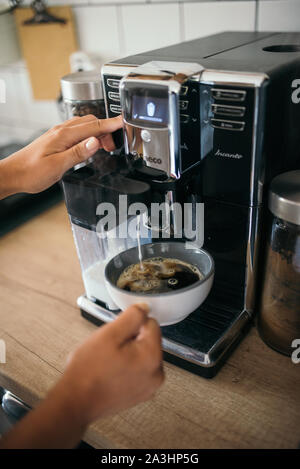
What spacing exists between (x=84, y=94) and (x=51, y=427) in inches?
19.9

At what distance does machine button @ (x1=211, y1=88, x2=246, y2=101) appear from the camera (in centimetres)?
47

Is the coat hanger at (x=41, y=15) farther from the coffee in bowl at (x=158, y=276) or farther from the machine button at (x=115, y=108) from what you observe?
the coffee in bowl at (x=158, y=276)

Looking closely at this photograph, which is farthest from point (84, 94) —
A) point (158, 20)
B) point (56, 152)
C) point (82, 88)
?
point (158, 20)

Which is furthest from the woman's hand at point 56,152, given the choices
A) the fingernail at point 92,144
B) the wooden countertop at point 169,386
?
the wooden countertop at point 169,386

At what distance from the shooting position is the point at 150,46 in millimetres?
972

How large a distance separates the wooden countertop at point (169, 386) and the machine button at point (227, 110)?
332mm

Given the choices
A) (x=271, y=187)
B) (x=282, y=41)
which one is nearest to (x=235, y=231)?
(x=271, y=187)

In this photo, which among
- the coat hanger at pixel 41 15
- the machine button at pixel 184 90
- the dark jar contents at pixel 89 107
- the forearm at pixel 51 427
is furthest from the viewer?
the coat hanger at pixel 41 15

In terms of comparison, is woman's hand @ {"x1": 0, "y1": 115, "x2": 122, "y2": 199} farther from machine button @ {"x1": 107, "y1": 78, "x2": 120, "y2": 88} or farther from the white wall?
the white wall

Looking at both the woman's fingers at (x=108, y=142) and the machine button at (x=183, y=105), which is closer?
the machine button at (x=183, y=105)

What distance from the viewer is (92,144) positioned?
0.57 m

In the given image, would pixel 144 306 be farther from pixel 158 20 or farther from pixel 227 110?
pixel 158 20

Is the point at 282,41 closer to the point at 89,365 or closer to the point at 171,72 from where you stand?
the point at 171,72

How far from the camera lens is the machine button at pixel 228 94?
0.47 metres
